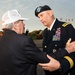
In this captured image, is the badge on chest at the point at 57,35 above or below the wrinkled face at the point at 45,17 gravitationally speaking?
below

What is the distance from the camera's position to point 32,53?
329cm

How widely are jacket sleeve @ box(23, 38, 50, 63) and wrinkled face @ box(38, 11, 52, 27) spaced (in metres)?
1.39

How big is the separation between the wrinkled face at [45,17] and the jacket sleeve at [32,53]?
1.39m

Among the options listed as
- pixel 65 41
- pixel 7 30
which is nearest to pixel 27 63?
pixel 7 30

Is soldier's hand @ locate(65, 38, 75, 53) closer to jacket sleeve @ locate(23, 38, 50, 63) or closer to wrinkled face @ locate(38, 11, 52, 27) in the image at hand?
jacket sleeve @ locate(23, 38, 50, 63)

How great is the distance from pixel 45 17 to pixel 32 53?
Result: 1483mm

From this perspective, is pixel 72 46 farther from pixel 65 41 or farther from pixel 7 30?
pixel 7 30

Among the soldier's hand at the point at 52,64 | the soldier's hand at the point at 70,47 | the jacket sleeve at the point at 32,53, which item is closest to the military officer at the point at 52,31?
the soldier's hand at the point at 70,47

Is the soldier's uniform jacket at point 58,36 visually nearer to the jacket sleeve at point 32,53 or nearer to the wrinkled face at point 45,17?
the wrinkled face at point 45,17

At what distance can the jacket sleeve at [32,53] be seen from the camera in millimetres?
3264

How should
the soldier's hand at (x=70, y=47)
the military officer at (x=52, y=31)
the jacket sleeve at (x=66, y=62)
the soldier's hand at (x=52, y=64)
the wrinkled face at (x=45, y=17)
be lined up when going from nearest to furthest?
the soldier's hand at (x=52, y=64)
the jacket sleeve at (x=66, y=62)
the soldier's hand at (x=70, y=47)
the military officer at (x=52, y=31)
the wrinkled face at (x=45, y=17)

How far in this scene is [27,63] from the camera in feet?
11.1

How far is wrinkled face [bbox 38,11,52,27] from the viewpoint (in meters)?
4.61

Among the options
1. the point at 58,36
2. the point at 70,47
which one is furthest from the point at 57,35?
the point at 70,47
